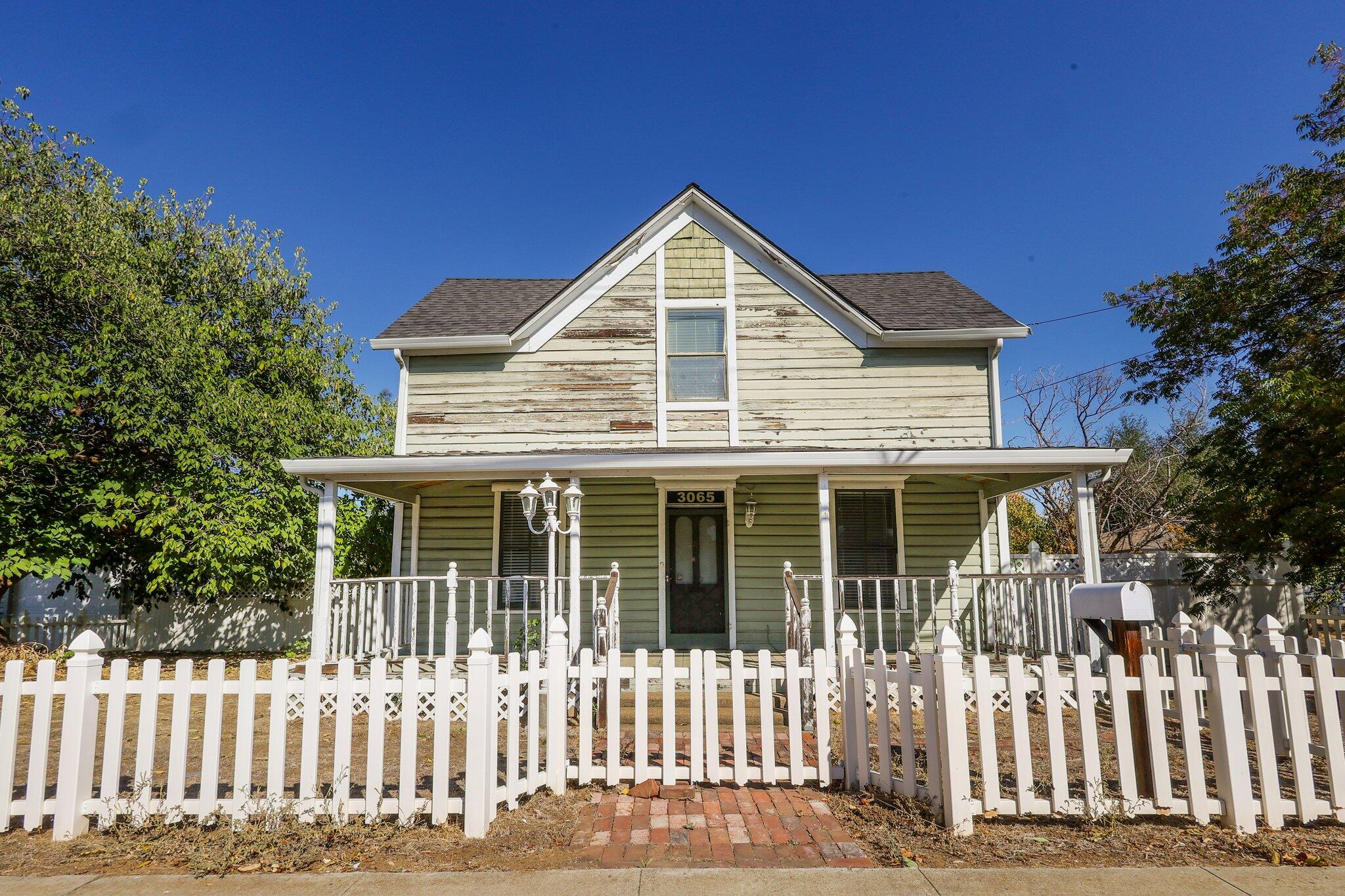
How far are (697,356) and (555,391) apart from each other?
2.15 m

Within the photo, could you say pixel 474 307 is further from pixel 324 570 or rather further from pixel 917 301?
pixel 917 301

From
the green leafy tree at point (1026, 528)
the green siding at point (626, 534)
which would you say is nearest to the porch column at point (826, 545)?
the green siding at point (626, 534)

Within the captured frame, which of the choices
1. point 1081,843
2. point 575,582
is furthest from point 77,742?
point 1081,843

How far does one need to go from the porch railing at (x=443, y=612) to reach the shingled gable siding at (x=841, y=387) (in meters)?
3.49

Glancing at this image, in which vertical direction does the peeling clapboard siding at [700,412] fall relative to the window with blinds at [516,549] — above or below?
above

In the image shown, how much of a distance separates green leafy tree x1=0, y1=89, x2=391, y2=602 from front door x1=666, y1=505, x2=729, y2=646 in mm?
6486

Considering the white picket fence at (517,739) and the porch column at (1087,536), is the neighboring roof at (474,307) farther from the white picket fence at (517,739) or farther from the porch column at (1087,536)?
the porch column at (1087,536)

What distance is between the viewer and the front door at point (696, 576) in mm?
10648

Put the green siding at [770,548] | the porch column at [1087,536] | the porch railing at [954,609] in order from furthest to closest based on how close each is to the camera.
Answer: the green siding at [770,548] → the porch column at [1087,536] → the porch railing at [954,609]

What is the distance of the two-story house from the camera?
1059 cm

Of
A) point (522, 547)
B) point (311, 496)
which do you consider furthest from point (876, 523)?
point (311, 496)

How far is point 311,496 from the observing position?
13.0m

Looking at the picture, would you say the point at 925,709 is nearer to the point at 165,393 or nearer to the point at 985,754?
the point at 985,754

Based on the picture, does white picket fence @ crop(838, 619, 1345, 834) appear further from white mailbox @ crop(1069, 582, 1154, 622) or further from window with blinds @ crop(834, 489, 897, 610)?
window with blinds @ crop(834, 489, 897, 610)
